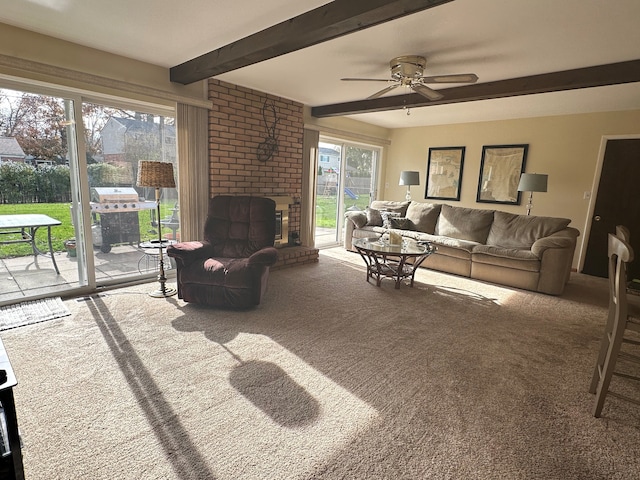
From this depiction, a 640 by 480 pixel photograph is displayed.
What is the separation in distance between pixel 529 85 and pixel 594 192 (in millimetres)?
2456

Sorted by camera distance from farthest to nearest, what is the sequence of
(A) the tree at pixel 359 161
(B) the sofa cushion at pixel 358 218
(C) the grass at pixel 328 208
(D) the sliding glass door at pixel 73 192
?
(A) the tree at pixel 359 161
(C) the grass at pixel 328 208
(B) the sofa cushion at pixel 358 218
(D) the sliding glass door at pixel 73 192

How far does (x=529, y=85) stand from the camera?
11.3 feet

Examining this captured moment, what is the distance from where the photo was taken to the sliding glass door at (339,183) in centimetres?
597

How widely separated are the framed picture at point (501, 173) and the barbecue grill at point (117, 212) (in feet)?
16.9

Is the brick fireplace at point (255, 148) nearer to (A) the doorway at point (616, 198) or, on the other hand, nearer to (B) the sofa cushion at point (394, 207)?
(B) the sofa cushion at point (394, 207)

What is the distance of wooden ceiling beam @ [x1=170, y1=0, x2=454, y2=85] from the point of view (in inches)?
74.1

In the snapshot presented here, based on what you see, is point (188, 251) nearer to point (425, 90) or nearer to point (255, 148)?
point (255, 148)

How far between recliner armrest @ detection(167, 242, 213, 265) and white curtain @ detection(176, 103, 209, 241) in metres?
0.65

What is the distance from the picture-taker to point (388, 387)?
2.04m

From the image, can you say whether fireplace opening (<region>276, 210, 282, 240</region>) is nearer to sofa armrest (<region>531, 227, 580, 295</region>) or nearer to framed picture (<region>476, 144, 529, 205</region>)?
sofa armrest (<region>531, 227, 580, 295</region>)

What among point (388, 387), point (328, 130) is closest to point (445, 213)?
point (328, 130)

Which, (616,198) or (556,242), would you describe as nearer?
(556,242)

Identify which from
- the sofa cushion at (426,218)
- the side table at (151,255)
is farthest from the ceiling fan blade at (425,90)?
the side table at (151,255)

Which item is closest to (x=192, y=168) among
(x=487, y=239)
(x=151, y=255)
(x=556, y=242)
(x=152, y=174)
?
(x=152, y=174)
